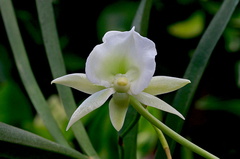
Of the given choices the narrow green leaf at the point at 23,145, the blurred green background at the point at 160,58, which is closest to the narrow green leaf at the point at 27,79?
the narrow green leaf at the point at 23,145

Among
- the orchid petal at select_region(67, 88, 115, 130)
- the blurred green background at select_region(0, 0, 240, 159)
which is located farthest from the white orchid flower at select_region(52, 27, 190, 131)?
the blurred green background at select_region(0, 0, 240, 159)

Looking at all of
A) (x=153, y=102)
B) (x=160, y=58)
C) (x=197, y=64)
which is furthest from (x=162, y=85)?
(x=160, y=58)

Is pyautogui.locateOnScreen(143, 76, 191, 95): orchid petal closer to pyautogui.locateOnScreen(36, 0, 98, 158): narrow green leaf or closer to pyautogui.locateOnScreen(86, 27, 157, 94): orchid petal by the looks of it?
pyautogui.locateOnScreen(86, 27, 157, 94): orchid petal

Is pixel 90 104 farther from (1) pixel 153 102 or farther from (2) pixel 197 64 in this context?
(2) pixel 197 64

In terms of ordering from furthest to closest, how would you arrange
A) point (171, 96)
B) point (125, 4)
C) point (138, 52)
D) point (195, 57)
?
1. point (125, 4)
2. point (171, 96)
3. point (195, 57)
4. point (138, 52)

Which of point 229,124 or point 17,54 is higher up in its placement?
point 17,54

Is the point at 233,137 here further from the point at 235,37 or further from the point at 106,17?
the point at 106,17

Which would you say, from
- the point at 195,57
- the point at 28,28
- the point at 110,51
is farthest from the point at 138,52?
the point at 28,28
